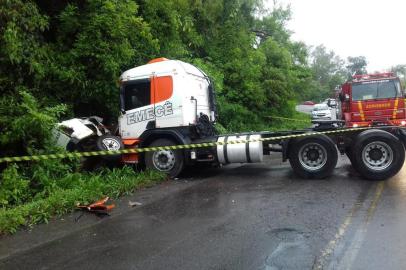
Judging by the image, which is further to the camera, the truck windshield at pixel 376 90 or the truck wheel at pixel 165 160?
the truck windshield at pixel 376 90

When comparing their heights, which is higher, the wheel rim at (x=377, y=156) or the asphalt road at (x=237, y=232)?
the wheel rim at (x=377, y=156)

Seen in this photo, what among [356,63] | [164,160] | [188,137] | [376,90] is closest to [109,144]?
[164,160]

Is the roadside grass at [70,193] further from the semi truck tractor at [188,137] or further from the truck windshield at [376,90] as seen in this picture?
the truck windshield at [376,90]

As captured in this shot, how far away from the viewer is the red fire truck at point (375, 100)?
1538 cm

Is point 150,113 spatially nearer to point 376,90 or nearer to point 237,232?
point 237,232

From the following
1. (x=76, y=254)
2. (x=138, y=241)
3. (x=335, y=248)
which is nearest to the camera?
(x=335, y=248)

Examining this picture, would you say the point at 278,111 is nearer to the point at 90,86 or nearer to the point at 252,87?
the point at 252,87

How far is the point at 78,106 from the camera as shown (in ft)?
40.6

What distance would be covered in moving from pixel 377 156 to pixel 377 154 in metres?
0.04

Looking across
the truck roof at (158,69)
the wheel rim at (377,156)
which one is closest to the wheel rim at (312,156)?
the wheel rim at (377,156)

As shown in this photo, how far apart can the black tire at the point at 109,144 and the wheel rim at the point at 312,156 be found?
161 inches

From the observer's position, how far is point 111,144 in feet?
34.0

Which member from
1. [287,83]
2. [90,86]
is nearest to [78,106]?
[90,86]

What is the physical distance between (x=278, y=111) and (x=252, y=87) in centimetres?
508
